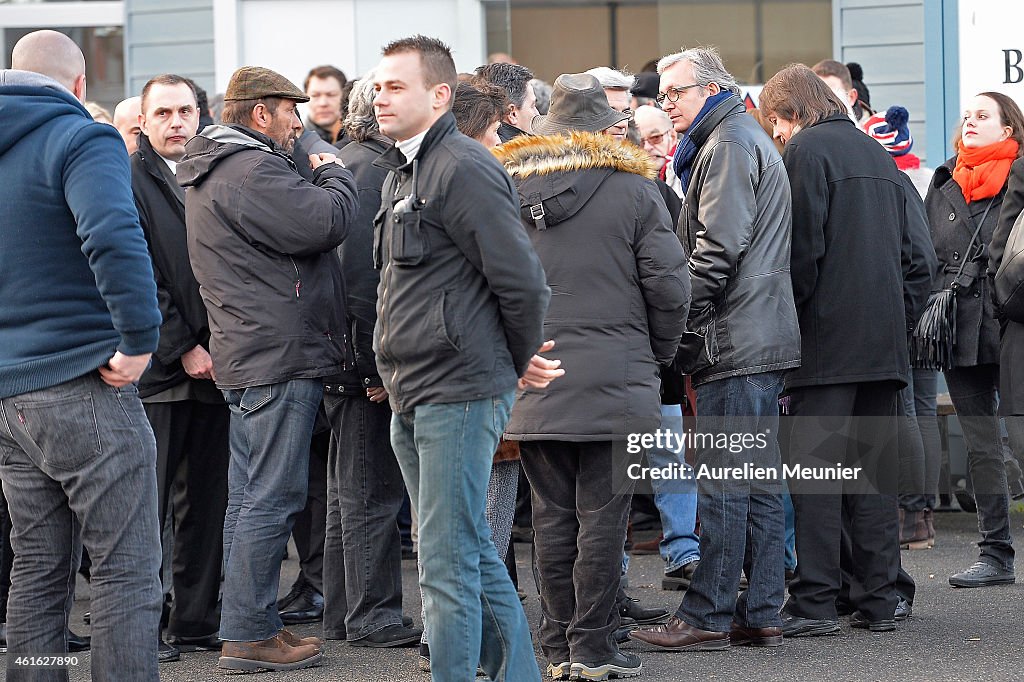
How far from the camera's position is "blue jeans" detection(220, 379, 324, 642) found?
4906 mm

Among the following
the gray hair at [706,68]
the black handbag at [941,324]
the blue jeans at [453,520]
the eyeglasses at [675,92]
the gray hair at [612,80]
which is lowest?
the blue jeans at [453,520]

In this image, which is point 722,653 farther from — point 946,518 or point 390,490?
point 946,518

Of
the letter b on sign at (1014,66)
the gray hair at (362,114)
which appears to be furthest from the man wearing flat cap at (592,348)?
the letter b on sign at (1014,66)

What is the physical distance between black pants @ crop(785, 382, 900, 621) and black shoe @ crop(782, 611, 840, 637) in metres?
0.03

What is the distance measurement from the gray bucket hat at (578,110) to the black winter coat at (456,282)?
973 mm

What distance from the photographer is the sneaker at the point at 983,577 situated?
614cm

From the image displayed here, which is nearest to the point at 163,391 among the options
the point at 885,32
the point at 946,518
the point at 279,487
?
the point at 279,487

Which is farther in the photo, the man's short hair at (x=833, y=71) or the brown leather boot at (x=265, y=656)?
the man's short hair at (x=833, y=71)

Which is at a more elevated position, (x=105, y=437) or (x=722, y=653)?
(x=105, y=437)

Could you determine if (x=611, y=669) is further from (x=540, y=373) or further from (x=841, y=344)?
(x=841, y=344)

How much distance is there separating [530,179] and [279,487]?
1.36 metres

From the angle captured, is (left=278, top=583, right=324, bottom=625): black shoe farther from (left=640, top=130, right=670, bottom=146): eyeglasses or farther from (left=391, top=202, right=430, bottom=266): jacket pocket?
(left=640, top=130, right=670, bottom=146): eyeglasses

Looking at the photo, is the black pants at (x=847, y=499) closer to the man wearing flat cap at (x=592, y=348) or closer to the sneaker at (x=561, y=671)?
the man wearing flat cap at (x=592, y=348)

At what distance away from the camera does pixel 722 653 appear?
202 inches
